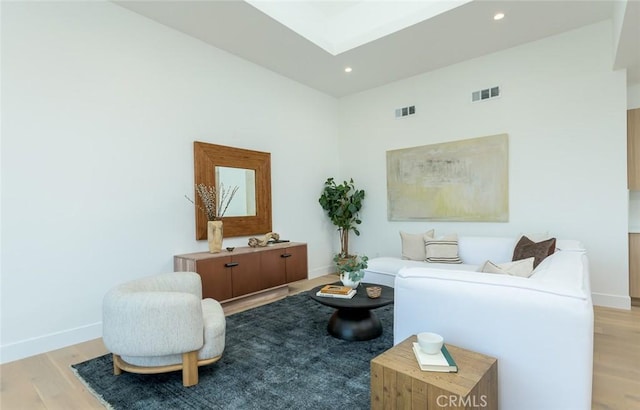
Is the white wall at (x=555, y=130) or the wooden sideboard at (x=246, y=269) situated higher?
the white wall at (x=555, y=130)

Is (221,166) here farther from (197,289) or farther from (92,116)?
(197,289)

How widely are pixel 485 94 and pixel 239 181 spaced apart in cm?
367

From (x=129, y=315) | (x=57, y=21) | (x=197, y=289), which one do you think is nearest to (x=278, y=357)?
(x=197, y=289)

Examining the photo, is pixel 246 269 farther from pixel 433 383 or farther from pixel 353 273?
pixel 433 383

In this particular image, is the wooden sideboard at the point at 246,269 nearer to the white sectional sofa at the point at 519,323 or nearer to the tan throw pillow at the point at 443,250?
the tan throw pillow at the point at 443,250

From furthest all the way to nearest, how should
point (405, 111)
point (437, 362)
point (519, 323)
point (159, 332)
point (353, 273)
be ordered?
point (405, 111) → point (353, 273) → point (159, 332) → point (519, 323) → point (437, 362)

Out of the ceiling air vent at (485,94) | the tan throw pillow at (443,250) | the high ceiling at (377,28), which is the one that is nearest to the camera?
the high ceiling at (377,28)

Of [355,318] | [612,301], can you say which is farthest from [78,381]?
[612,301]

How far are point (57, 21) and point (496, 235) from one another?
18.1 ft

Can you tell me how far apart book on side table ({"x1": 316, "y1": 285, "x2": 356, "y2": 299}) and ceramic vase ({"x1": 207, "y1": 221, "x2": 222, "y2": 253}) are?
1.51 meters

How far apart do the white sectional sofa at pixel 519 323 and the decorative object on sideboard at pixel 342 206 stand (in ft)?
12.3

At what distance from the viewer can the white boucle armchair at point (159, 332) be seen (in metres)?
2.04

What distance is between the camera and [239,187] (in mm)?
4410

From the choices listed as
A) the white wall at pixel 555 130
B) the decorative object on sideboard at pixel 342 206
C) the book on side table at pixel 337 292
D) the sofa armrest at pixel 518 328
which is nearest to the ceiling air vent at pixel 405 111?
the white wall at pixel 555 130
